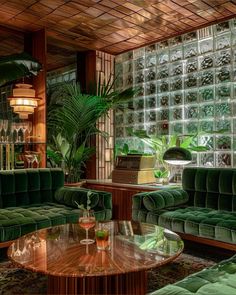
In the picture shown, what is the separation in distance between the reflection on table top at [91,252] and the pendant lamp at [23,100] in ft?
6.66

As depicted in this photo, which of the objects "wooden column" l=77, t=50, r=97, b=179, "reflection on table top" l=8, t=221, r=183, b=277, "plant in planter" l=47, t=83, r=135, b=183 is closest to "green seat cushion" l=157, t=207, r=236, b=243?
"reflection on table top" l=8, t=221, r=183, b=277

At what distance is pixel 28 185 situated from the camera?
3621mm

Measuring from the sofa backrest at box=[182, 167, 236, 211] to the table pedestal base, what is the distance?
1.76 m

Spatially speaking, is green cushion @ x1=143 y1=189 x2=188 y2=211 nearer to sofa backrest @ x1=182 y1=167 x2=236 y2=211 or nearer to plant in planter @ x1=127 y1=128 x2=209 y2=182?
sofa backrest @ x1=182 y1=167 x2=236 y2=211

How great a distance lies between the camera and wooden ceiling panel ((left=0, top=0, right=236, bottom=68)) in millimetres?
3529

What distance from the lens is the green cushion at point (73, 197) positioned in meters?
3.43

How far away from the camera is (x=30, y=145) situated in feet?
14.4

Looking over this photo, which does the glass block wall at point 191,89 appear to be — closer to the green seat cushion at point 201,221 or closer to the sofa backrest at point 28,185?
the green seat cushion at point 201,221

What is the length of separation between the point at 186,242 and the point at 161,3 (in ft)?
8.47

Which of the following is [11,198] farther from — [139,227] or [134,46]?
[134,46]

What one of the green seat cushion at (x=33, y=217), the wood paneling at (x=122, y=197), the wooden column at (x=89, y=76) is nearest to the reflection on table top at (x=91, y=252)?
the green seat cushion at (x=33, y=217)

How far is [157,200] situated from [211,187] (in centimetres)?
64

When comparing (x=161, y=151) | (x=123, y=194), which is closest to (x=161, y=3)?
(x=161, y=151)

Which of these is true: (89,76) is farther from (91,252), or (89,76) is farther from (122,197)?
(91,252)
